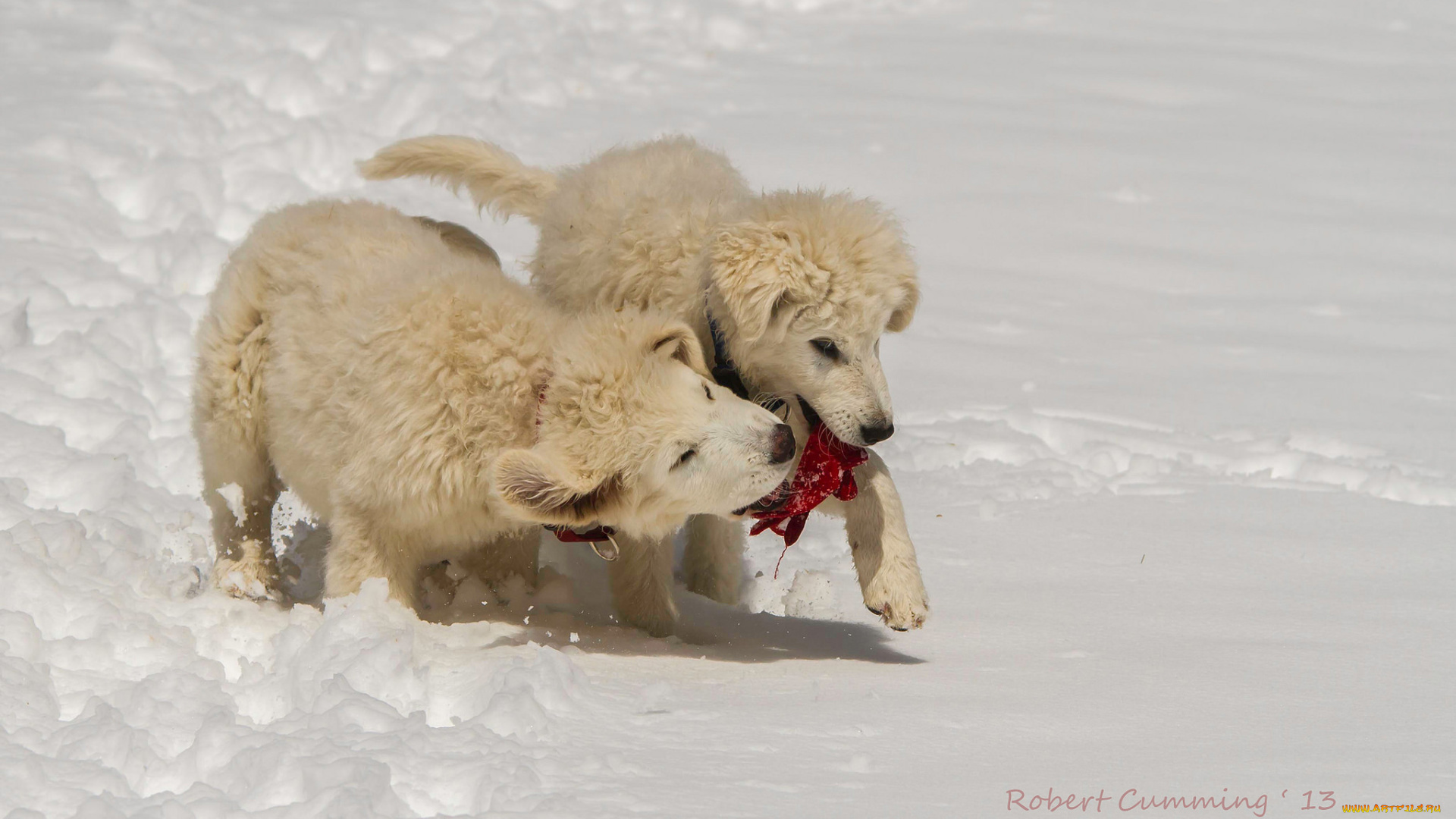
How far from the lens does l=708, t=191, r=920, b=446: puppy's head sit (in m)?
4.17

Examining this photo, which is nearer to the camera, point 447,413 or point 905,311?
point 447,413

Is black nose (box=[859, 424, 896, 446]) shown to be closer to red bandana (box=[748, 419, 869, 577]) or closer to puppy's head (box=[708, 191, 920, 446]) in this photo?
puppy's head (box=[708, 191, 920, 446])

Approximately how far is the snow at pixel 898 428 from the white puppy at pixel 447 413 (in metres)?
0.30

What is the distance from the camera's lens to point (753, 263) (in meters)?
4.13

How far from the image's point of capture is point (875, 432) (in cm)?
421

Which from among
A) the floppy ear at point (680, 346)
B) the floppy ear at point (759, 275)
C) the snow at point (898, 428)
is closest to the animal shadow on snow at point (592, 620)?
the snow at point (898, 428)

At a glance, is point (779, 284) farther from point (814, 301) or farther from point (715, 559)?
point (715, 559)

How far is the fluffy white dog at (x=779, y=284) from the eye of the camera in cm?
422

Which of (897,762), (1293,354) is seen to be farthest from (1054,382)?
(897,762)

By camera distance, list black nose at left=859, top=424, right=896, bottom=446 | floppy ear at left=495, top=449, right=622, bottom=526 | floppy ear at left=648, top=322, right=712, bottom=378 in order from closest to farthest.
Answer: floppy ear at left=495, top=449, right=622, bottom=526, floppy ear at left=648, top=322, right=712, bottom=378, black nose at left=859, top=424, right=896, bottom=446

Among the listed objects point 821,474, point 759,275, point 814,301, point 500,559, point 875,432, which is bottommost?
point 500,559

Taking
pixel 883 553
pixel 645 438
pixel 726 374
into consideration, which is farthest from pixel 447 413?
pixel 883 553

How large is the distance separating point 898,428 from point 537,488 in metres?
3.35


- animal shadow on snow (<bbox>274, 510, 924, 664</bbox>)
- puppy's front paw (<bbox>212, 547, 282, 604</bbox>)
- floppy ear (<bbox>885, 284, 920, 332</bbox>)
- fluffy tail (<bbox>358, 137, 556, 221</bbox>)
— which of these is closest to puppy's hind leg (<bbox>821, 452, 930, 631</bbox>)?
animal shadow on snow (<bbox>274, 510, 924, 664</bbox>)
